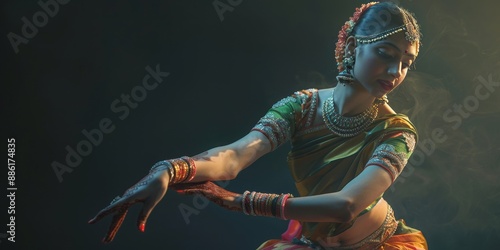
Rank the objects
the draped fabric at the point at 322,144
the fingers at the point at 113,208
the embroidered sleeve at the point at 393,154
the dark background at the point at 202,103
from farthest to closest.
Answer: the dark background at the point at 202,103, the draped fabric at the point at 322,144, the embroidered sleeve at the point at 393,154, the fingers at the point at 113,208

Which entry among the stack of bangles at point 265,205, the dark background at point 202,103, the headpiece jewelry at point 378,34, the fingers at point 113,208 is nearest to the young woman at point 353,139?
the headpiece jewelry at point 378,34

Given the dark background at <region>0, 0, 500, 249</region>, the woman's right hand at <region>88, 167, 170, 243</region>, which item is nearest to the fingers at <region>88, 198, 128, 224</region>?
the woman's right hand at <region>88, 167, 170, 243</region>

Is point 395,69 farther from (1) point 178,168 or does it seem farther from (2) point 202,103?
(2) point 202,103

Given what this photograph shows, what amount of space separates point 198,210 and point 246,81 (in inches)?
26.4

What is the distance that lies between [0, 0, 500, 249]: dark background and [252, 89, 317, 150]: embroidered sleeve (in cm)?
100

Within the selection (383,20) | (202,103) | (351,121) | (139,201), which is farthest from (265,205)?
(202,103)

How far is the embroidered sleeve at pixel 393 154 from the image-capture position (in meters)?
2.04

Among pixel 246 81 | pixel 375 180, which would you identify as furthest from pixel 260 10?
pixel 375 180

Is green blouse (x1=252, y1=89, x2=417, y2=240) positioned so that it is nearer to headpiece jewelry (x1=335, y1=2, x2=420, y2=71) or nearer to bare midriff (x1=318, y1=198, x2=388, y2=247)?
bare midriff (x1=318, y1=198, x2=388, y2=247)

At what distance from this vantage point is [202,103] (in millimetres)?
3258

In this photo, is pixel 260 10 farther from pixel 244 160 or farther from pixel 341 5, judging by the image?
pixel 244 160

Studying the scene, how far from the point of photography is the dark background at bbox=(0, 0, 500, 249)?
316cm

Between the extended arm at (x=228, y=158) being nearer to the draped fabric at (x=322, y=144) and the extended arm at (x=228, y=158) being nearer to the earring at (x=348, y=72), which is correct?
the draped fabric at (x=322, y=144)

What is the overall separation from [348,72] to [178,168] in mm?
696
